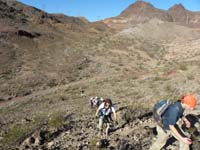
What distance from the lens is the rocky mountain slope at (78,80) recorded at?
12047 millimetres

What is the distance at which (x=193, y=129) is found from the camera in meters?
10.9

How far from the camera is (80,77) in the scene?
36.3 metres

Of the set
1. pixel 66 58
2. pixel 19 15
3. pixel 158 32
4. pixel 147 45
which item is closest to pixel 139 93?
pixel 66 58

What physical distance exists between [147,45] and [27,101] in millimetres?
40201

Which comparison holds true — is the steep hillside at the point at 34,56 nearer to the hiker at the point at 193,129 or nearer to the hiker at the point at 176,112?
the hiker at the point at 193,129

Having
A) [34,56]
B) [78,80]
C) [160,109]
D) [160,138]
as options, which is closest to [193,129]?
[160,138]

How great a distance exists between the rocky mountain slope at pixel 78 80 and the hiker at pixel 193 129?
0.62 m

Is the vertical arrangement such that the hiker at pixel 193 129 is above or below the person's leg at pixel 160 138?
below

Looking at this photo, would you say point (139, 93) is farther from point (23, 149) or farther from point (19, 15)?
point (19, 15)

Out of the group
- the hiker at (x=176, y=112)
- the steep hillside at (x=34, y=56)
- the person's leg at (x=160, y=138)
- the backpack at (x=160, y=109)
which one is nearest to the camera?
the hiker at (x=176, y=112)

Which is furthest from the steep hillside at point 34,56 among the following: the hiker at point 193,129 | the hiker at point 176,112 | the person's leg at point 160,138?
the hiker at point 176,112

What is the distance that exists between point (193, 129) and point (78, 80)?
24.8 metres

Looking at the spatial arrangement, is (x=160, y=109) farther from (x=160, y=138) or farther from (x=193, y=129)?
(x=193, y=129)

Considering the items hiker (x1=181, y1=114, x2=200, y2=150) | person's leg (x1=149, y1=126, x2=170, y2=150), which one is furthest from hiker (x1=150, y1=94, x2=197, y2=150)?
hiker (x1=181, y1=114, x2=200, y2=150)
